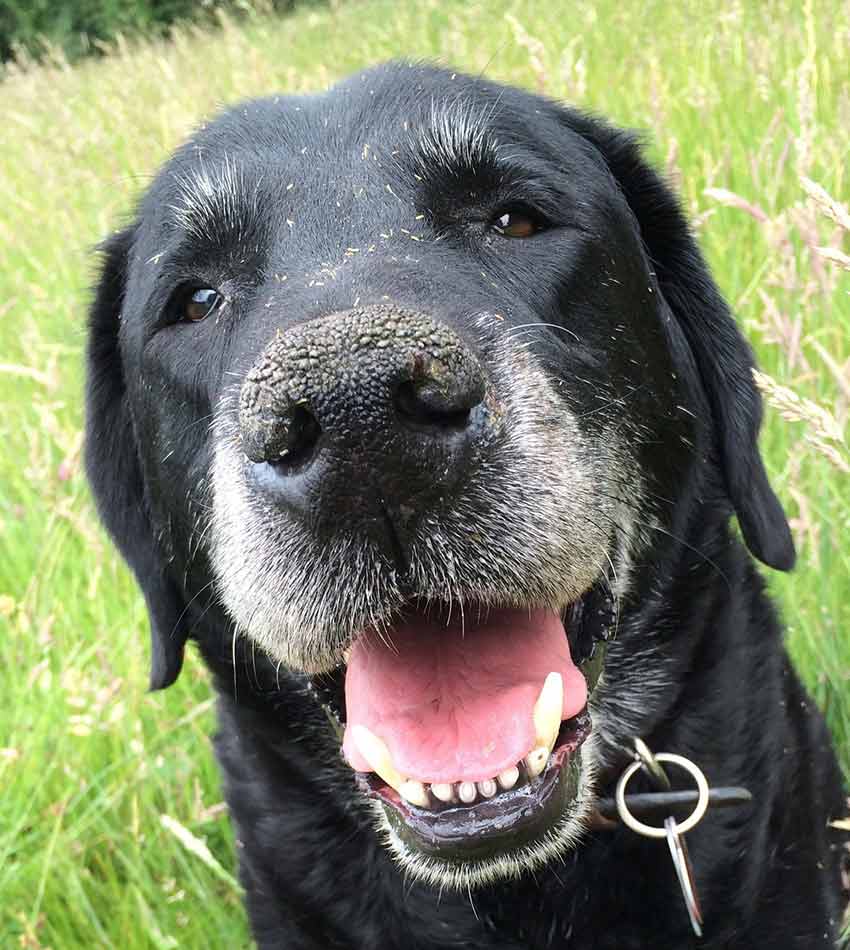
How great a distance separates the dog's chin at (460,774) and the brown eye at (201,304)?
0.77 metres

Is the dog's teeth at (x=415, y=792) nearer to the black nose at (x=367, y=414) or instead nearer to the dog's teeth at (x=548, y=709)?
the dog's teeth at (x=548, y=709)

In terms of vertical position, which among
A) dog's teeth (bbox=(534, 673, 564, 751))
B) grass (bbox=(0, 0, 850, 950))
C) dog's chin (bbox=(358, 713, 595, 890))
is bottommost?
grass (bbox=(0, 0, 850, 950))

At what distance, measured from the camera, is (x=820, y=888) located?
2.20 metres

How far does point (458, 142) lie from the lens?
2039mm

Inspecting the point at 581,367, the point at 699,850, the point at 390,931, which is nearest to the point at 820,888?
the point at 699,850

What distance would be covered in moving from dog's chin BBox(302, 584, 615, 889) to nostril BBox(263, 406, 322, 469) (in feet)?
1.36

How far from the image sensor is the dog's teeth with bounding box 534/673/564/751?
63.7 inches

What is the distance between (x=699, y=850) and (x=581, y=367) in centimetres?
100

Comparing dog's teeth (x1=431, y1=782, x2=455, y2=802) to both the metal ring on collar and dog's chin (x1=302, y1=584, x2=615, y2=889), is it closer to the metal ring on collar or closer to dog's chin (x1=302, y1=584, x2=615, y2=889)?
dog's chin (x1=302, y1=584, x2=615, y2=889)

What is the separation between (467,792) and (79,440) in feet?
6.73

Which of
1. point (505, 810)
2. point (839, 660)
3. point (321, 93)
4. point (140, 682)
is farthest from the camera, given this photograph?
point (140, 682)

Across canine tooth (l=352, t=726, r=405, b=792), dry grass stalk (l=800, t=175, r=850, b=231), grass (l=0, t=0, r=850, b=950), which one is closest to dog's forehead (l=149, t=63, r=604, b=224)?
grass (l=0, t=0, r=850, b=950)

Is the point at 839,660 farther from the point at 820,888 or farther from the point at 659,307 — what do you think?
the point at 659,307

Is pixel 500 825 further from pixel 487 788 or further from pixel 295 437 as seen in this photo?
pixel 295 437
